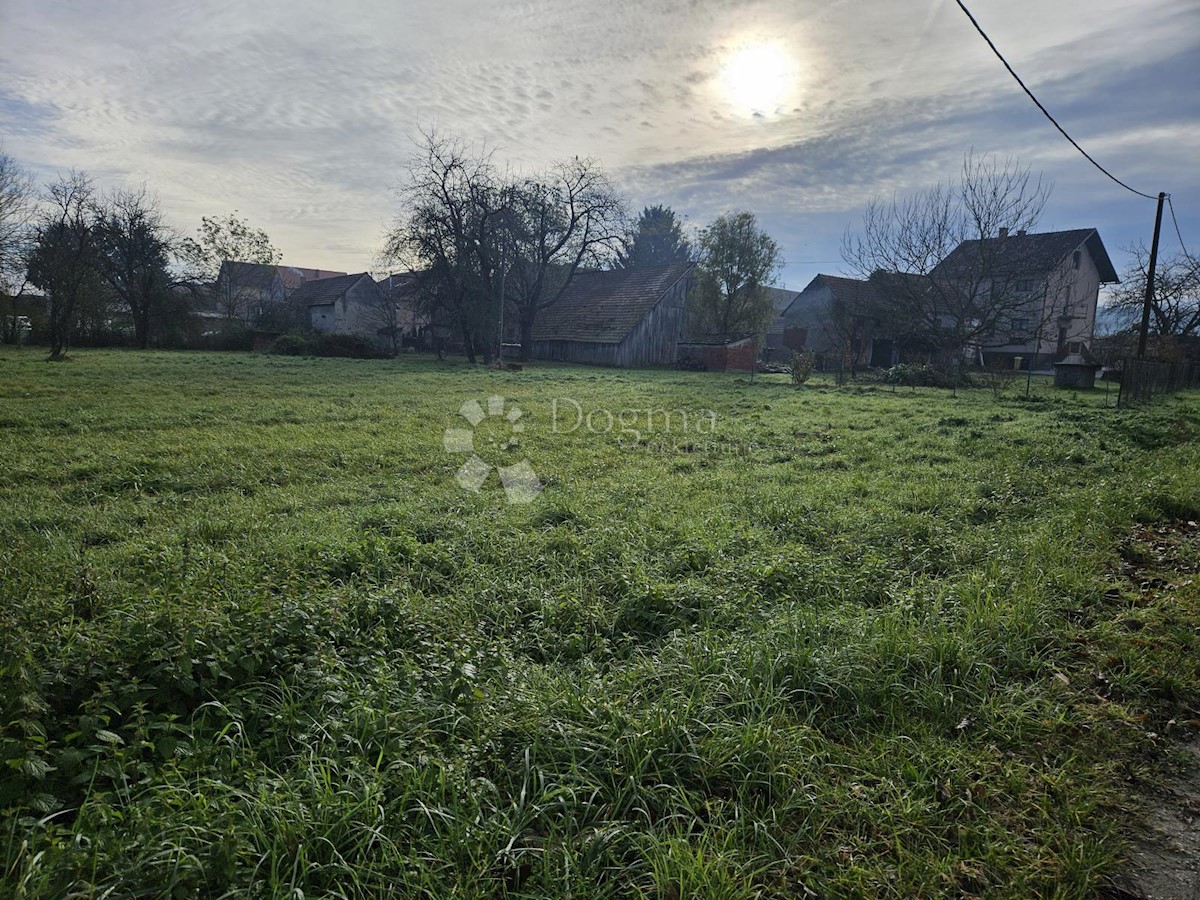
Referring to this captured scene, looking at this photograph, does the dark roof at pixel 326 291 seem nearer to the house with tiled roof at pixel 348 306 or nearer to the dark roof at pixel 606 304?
the house with tiled roof at pixel 348 306

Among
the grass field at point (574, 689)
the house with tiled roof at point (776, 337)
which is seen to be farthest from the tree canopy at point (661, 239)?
the grass field at point (574, 689)

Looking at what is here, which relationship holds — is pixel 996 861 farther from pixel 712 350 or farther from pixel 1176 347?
pixel 1176 347

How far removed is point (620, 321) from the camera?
1529 inches

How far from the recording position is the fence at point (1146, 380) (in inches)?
666

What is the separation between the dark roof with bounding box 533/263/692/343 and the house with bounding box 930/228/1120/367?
52.6 ft

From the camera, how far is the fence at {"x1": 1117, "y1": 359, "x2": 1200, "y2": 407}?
55.5 feet

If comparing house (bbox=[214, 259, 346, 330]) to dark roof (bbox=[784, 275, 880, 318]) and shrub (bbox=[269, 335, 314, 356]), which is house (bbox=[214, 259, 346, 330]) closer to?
shrub (bbox=[269, 335, 314, 356])

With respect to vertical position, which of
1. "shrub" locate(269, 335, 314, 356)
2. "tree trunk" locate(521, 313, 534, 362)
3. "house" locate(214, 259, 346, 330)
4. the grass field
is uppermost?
"house" locate(214, 259, 346, 330)

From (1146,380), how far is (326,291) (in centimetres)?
5636

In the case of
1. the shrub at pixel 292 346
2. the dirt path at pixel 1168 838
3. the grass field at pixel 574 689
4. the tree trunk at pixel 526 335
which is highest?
the tree trunk at pixel 526 335

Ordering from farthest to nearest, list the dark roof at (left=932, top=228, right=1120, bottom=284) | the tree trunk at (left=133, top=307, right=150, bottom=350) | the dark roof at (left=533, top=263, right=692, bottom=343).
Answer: the dark roof at (left=533, top=263, right=692, bottom=343), the tree trunk at (left=133, top=307, right=150, bottom=350), the dark roof at (left=932, top=228, right=1120, bottom=284)

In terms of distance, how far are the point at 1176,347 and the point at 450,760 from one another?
3906 cm

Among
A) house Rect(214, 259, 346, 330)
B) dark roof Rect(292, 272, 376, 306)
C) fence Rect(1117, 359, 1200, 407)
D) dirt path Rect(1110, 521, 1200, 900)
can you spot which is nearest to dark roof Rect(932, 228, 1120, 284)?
fence Rect(1117, 359, 1200, 407)

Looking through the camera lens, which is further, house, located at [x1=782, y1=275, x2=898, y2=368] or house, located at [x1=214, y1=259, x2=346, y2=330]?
house, located at [x1=214, y1=259, x2=346, y2=330]
